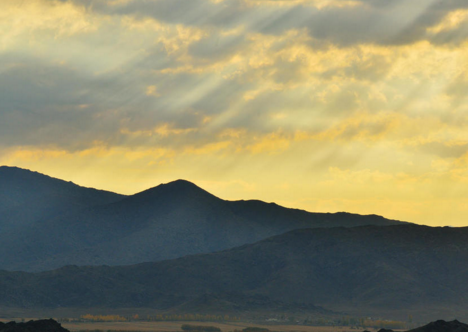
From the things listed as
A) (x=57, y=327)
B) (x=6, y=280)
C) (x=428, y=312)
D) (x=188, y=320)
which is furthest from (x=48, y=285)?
(x=57, y=327)

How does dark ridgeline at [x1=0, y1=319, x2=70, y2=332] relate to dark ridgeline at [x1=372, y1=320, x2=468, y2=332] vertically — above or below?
below

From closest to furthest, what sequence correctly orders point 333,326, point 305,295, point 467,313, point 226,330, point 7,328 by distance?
point 7,328
point 226,330
point 333,326
point 467,313
point 305,295

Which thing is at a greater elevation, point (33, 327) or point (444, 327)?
point (444, 327)

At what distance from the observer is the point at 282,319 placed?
158 m

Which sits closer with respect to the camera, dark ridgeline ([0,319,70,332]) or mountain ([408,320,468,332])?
dark ridgeline ([0,319,70,332])

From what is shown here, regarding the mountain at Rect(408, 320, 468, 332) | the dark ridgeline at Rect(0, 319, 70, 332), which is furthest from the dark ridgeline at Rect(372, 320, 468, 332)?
the dark ridgeline at Rect(0, 319, 70, 332)

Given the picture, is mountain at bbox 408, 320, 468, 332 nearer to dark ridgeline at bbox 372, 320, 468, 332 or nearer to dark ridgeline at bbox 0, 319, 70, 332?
dark ridgeline at bbox 372, 320, 468, 332

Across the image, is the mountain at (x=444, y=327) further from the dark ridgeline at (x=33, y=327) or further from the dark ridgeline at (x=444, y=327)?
the dark ridgeline at (x=33, y=327)

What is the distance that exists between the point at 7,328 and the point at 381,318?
337 ft

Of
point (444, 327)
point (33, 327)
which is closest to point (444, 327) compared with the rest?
point (444, 327)

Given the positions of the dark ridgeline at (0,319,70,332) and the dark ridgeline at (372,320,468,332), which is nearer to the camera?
the dark ridgeline at (0,319,70,332)

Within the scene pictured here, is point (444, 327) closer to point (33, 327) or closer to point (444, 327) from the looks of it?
point (444, 327)

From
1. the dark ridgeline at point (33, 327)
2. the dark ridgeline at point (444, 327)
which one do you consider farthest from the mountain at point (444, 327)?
the dark ridgeline at point (33, 327)

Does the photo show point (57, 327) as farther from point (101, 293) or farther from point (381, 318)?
point (101, 293)
